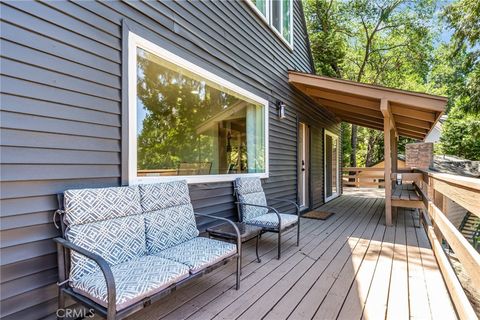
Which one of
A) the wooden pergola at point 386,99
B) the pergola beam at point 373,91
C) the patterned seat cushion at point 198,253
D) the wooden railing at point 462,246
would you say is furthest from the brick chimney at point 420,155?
the patterned seat cushion at point 198,253

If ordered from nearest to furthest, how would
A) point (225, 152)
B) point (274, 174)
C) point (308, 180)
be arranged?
point (225, 152)
point (274, 174)
point (308, 180)

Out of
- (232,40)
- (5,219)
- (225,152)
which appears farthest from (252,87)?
(5,219)

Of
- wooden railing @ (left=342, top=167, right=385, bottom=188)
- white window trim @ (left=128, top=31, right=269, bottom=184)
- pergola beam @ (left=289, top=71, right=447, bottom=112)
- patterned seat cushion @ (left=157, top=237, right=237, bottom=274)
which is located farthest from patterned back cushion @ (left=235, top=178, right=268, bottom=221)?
wooden railing @ (left=342, top=167, right=385, bottom=188)

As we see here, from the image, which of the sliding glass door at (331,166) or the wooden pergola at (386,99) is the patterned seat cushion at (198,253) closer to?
the wooden pergola at (386,99)

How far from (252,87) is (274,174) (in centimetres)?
158

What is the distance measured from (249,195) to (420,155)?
4.02 meters

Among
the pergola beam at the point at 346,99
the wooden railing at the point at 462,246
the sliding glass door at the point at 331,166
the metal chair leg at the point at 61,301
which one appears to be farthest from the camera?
the sliding glass door at the point at 331,166

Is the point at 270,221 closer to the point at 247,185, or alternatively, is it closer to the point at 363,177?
the point at 247,185

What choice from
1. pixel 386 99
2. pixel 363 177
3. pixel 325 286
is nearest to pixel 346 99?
pixel 386 99

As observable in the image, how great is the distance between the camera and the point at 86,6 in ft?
6.50

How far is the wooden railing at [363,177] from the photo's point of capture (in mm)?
11781

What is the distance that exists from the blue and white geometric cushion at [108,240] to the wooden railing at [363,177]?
11.0 metres

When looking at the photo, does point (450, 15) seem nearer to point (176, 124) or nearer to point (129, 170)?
point (176, 124)

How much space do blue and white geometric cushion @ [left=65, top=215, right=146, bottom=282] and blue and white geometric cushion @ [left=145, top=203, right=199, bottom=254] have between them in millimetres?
77
